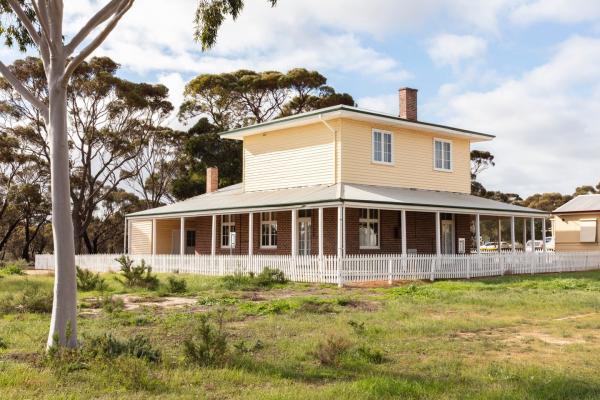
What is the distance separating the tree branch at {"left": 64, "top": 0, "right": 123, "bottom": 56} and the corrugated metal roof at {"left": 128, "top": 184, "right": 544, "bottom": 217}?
12782 mm

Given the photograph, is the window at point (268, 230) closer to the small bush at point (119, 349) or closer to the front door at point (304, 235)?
the front door at point (304, 235)

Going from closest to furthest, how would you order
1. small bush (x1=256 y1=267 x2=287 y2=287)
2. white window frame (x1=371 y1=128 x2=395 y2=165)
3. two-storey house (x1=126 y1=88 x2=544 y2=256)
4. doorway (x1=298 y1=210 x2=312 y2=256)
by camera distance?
small bush (x1=256 y1=267 x2=287 y2=287)
two-storey house (x1=126 y1=88 x2=544 y2=256)
doorway (x1=298 y1=210 x2=312 y2=256)
white window frame (x1=371 y1=128 x2=395 y2=165)

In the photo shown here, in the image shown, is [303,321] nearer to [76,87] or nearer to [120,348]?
[120,348]

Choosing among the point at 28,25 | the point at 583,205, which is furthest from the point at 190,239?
the point at 28,25

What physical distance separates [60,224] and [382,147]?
19.5m

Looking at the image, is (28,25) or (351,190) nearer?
(28,25)

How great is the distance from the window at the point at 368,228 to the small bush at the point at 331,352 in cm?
1713

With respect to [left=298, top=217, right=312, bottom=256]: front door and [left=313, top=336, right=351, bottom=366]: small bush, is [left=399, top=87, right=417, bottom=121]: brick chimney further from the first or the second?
[left=313, top=336, right=351, bottom=366]: small bush

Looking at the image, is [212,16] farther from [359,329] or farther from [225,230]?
[225,230]

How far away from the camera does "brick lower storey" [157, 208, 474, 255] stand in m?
25.3

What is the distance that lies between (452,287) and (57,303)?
13.7 metres

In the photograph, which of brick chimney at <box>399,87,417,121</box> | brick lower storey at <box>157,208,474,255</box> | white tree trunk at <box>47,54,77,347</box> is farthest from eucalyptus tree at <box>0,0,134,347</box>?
brick chimney at <box>399,87,417,121</box>

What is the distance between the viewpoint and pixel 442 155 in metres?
29.5

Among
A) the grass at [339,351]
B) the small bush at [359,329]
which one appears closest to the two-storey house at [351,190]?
the grass at [339,351]
